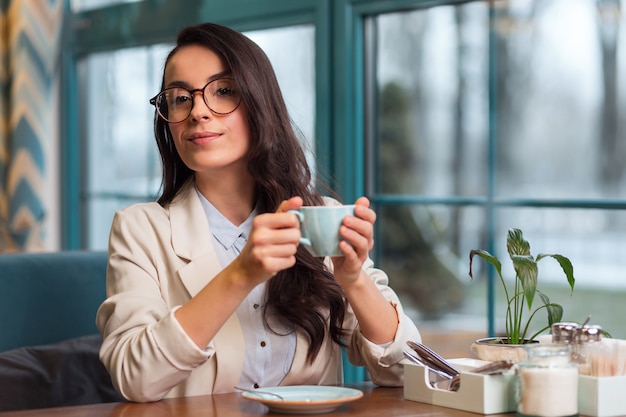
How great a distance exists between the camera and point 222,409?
138 centimetres

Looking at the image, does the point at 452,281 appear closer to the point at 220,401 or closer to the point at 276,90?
the point at 276,90

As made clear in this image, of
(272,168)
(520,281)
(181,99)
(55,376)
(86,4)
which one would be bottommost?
(55,376)

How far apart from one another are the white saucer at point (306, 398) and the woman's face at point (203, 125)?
1.51ft

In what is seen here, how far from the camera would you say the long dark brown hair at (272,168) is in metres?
1.74

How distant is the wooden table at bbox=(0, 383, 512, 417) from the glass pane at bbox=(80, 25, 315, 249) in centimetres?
209

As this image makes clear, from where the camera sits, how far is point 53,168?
3.89m

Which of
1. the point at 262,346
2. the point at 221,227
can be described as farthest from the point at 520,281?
the point at 221,227

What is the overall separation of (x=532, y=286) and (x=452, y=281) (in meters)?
1.23

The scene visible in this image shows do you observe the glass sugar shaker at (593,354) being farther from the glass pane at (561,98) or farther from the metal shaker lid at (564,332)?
the glass pane at (561,98)

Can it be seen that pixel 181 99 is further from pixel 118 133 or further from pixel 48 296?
pixel 118 133

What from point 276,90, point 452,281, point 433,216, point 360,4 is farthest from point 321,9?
point 276,90

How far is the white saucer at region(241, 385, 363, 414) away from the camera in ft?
4.34

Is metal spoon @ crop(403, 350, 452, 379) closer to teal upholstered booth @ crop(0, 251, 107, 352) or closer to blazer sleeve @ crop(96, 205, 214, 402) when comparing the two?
blazer sleeve @ crop(96, 205, 214, 402)

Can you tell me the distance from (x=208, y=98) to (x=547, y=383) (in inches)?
30.9
